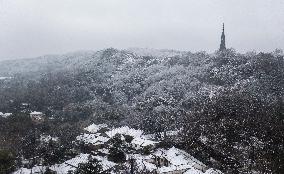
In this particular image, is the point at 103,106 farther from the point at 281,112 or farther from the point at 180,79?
the point at 281,112

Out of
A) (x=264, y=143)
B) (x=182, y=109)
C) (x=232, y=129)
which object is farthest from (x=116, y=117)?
(x=264, y=143)

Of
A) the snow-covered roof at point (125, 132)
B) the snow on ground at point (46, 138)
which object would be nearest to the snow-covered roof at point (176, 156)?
the snow-covered roof at point (125, 132)

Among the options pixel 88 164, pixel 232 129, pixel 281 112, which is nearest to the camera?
pixel 88 164

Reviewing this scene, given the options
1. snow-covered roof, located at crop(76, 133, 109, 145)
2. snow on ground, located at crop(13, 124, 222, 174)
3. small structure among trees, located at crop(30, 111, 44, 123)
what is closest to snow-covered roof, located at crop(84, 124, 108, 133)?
snow-covered roof, located at crop(76, 133, 109, 145)

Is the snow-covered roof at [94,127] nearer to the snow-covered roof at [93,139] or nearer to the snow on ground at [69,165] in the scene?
the snow-covered roof at [93,139]

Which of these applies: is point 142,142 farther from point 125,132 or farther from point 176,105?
point 176,105

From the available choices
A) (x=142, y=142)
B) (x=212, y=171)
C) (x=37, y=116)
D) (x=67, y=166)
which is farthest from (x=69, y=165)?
(x=37, y=116)
